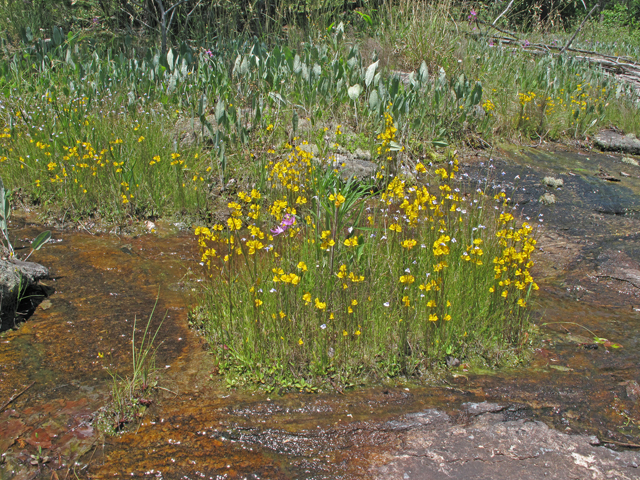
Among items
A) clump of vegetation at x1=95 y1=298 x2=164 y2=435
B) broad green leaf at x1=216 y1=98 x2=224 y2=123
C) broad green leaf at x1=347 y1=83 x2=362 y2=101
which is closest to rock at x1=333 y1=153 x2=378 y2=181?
broad green leaf at x1=347 y1=83 x2=362 y2=101

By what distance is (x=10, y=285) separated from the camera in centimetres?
296

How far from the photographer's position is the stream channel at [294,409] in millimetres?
2082

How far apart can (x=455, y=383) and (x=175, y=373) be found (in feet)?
4.92

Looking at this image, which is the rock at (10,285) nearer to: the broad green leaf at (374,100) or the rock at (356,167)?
the rock at (356,167)

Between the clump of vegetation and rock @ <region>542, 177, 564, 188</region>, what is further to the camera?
rock @ <region>542, 177, 564, 188</region>

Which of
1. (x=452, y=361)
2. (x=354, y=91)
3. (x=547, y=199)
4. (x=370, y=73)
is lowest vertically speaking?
(x=452, y=361)

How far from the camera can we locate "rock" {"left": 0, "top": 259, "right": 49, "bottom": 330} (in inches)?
115

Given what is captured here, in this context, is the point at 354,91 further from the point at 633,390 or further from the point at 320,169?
the point at 633,390

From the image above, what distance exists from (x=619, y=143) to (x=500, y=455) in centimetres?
707

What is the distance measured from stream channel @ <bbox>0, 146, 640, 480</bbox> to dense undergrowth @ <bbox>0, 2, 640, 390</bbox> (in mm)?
218

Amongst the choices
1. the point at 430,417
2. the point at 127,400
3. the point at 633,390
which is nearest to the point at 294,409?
the point at 430,417

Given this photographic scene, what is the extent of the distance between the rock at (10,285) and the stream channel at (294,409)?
15 centimetres

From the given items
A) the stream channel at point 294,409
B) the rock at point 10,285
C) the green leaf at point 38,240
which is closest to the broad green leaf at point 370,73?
the stream channel at point 294,409

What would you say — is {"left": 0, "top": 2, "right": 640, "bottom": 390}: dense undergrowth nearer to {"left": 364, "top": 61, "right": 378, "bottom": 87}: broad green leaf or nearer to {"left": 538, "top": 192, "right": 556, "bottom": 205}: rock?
{"left": 364, "top": 61, "right": 378, "bottom": 87}: broad green leaf
